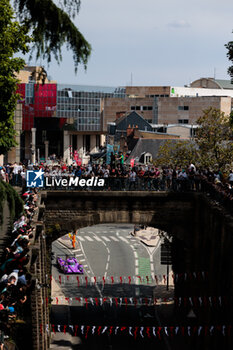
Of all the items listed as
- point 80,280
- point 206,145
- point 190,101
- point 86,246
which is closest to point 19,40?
point 206,145

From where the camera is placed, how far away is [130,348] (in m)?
37.1

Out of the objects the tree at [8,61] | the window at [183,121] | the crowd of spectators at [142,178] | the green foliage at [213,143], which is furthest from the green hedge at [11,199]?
the window at [183,121]

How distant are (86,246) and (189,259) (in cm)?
3233

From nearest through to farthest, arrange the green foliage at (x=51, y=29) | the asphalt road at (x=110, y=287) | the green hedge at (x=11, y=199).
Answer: the green foliage at (x=51, y=29) → the green hedge at (x=11, y=199) → the asphalt road at (x=110, y=287)

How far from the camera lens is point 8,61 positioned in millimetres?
26359

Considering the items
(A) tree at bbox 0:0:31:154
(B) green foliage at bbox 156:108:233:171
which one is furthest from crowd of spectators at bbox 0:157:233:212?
(B) green foliage at bbox 156:108:233:171

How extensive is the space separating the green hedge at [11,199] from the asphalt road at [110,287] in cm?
1555

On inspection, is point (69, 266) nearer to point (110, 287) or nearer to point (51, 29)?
point (110, 287)

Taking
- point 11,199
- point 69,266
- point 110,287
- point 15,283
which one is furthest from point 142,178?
point 69,266

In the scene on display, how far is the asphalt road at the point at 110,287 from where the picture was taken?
1629 inches

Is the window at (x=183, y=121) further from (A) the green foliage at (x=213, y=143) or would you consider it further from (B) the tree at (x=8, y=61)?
(B) the tree at (x=8, y=61)

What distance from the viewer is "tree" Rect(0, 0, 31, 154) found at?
25609 mm

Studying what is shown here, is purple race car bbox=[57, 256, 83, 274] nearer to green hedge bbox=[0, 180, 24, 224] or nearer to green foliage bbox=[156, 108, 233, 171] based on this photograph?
green foliage bbox=[156, 108, 233, 171]

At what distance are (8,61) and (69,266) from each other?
32.8 meters
